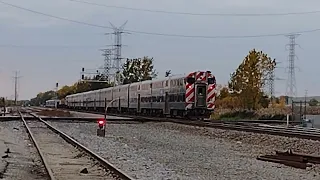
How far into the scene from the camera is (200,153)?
18375 mm

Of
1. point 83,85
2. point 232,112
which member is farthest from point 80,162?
point 83,85

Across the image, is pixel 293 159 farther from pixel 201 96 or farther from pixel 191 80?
pixel 201 96

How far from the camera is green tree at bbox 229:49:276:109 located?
56.4m

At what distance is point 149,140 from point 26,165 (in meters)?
9.54

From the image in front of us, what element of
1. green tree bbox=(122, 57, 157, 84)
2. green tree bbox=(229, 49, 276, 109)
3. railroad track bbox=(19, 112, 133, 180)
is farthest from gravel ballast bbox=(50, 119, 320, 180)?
green tree bbox=(122, 57, 157, 84)

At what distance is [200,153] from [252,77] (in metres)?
39.2

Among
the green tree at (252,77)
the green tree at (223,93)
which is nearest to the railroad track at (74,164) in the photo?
the green tree at (252,77)

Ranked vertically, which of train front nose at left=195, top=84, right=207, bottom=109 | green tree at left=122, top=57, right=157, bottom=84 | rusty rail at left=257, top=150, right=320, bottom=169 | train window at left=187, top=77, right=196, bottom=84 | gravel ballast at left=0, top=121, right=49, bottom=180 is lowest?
gravel ballast at left=0, top=121, right=49, bottom=180

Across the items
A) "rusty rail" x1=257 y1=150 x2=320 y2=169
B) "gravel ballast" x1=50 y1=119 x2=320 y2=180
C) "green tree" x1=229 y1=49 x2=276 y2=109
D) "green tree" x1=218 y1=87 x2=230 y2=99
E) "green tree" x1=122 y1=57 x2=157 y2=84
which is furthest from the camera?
"green tree" x1=122 y1=57 x2=157 y2=84

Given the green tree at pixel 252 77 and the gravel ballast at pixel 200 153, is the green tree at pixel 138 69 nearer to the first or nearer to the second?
the green tree at pixel 252 77

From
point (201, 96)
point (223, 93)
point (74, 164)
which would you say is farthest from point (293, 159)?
point (223, 93)

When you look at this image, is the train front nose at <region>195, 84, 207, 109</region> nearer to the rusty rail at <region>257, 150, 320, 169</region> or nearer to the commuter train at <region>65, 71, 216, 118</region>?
the commuter train at <region>65, 71, 216, 118</region>

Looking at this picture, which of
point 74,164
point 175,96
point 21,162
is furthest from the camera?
point 175,96

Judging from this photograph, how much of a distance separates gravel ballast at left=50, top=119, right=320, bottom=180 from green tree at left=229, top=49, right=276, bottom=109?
28528 millimetres
